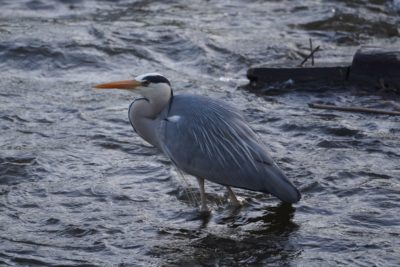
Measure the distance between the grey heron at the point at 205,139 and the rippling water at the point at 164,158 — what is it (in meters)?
0.30

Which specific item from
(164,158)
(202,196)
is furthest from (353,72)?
(202,196)

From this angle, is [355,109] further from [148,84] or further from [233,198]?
[148,84]

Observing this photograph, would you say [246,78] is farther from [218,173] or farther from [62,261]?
[62,261]

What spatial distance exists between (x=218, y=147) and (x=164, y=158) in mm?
1254

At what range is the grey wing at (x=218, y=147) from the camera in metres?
6.05

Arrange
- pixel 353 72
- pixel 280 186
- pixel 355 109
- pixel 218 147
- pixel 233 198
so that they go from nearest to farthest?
pixel 280 186 → pixel 218 147 → pixel 233 198 → pixel 355 109 → pixel 353 72

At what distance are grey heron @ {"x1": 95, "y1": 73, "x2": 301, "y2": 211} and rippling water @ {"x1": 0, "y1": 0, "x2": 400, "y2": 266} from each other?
30 centimetres

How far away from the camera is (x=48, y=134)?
7.95 metres

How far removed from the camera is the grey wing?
6055mm

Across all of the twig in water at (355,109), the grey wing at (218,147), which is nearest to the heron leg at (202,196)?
the grey wing at (218,147)

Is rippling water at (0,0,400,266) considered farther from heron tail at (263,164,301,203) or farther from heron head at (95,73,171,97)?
heron head at (95,73,171,97)

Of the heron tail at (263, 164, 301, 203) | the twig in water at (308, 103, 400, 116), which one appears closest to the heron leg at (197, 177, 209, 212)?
the heron tail at (263, 164, 301, 203)

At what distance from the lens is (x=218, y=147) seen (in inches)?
246

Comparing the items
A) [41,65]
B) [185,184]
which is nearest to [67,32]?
[41,65]
